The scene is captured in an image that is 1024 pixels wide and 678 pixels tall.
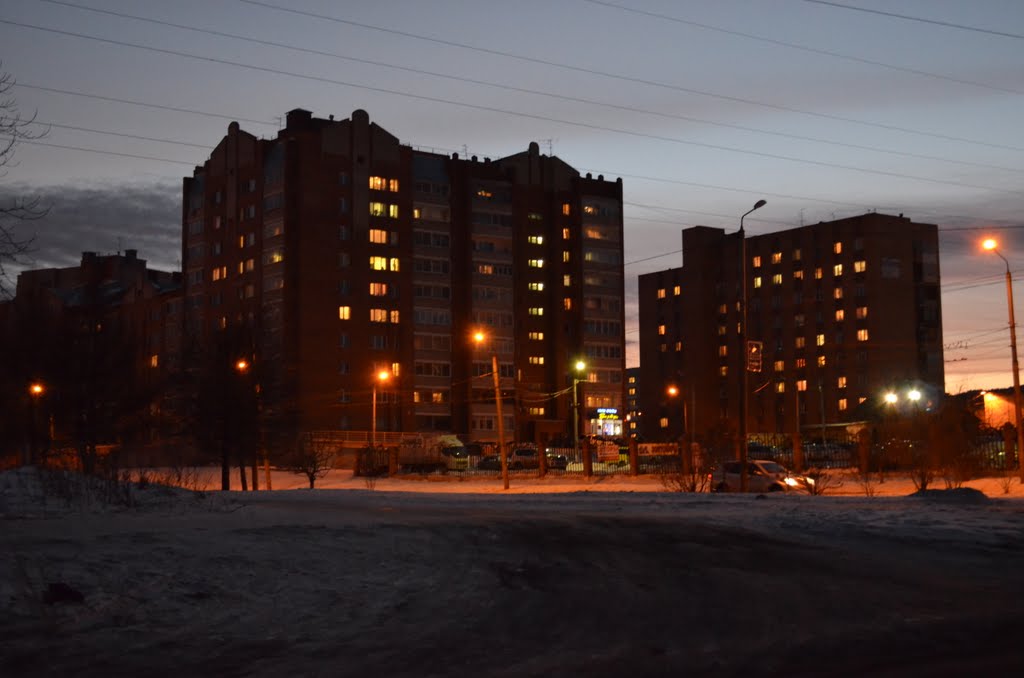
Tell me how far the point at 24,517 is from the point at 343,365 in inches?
3670

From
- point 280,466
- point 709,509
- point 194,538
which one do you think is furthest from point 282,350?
point 194,538

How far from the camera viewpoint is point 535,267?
12700cm

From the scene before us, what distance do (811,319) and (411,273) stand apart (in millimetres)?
58986

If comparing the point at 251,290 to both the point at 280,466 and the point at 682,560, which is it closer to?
the point at 280,466

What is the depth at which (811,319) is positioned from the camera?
144 metres

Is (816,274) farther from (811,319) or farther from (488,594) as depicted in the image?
(488,594)

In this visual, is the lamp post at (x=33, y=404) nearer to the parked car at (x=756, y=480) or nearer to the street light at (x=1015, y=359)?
the parked car at (x=756, y=480)

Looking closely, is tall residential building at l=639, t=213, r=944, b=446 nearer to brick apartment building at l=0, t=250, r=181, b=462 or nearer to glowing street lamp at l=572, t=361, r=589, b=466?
glowing street lamp at l=572, t=361, r=589, b=466

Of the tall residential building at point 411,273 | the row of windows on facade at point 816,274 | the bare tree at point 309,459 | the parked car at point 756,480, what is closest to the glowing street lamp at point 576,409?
the tall residential building at point 411,273

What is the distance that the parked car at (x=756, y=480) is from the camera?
38.3 m

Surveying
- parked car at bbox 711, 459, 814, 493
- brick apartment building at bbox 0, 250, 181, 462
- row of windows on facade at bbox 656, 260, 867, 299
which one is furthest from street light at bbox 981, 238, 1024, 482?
row of windows on facade at bbox 656, 260, 867, 299

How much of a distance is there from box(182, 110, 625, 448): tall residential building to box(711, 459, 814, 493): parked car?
66.6 meters

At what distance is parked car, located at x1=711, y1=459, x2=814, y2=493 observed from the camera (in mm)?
38281

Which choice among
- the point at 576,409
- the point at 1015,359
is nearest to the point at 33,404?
the point at 1015,359
